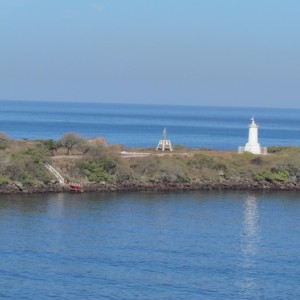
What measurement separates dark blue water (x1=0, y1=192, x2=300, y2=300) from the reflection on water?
0.04 metres

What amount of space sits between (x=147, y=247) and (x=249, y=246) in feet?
16.1

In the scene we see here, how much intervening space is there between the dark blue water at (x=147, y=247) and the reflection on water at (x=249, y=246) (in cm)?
4

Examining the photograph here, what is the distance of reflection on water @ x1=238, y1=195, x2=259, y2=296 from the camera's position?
37.7 m

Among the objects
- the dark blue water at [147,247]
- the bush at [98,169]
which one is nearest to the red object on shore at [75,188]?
the dark blue water at [147,247]

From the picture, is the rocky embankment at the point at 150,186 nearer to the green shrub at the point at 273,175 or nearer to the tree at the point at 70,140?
the green shrub at the point at 273,175

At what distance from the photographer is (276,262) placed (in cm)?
4162

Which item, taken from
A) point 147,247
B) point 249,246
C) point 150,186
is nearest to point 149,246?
point 147,247

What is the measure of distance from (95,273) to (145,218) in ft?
47.3

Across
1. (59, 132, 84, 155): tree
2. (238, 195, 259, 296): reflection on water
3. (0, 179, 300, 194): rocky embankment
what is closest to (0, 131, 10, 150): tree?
(59, 132, 84, 155): tree

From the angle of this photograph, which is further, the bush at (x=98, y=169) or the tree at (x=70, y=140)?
the tree at (x=70, y=140)

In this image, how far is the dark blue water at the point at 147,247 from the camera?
36.7 meters

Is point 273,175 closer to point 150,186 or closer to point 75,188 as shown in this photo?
point 150,186

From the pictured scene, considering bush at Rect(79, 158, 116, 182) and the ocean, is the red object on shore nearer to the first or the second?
the ocean

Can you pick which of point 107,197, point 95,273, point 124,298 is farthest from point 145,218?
point 124,298
